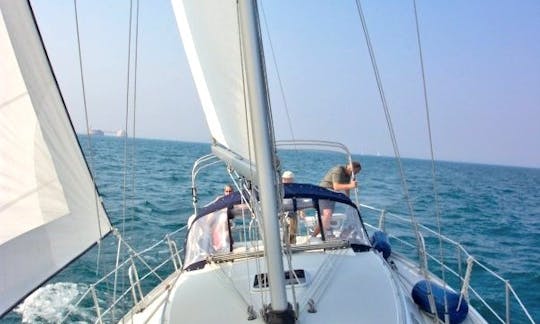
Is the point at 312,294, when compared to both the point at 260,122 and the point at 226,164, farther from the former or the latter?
the point at 260,122

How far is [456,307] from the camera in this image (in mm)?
3457

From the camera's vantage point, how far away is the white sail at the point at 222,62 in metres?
2.54

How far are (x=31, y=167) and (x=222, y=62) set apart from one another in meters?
1.36

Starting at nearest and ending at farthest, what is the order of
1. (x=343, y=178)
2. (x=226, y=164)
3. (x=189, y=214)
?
1. (x=226, y=164)
2. (x=343, y=178)
3. (x=189, y=214)

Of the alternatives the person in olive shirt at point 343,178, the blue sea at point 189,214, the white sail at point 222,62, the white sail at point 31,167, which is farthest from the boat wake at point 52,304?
the person in olive shirt at point 343,178

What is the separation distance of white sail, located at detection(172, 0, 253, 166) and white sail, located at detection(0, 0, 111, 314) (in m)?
1.00

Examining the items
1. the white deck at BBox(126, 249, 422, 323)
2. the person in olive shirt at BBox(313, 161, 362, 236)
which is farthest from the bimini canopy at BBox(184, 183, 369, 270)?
the person in olive shirt at BBox(313, 161, 362, 236)

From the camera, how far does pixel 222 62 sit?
2.65 metres

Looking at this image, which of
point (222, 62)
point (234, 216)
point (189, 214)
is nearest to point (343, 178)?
point (234, 216)

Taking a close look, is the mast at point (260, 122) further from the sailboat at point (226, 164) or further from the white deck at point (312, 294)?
the white deck at point (312, 294)

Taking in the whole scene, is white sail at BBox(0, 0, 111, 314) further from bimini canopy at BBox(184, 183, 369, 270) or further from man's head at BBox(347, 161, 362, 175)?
man's head at BBox(347, 161, 362, 175)

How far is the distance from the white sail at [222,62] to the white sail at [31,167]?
1.00 metres

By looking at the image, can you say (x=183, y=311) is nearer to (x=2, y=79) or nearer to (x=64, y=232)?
(x=64, y=232)

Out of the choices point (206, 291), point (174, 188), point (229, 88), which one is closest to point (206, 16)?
point (229, 88)
